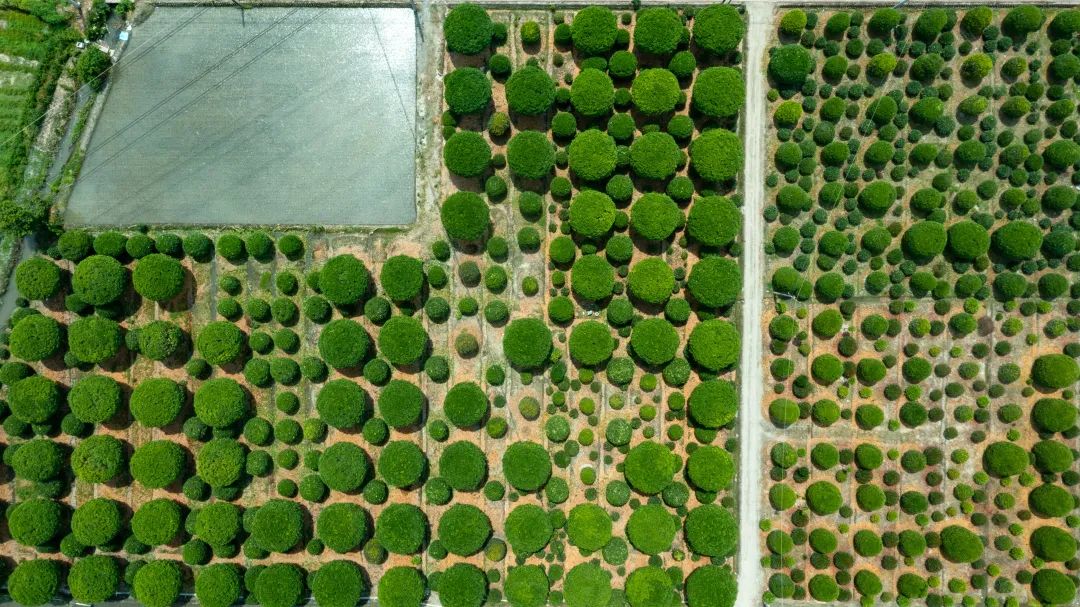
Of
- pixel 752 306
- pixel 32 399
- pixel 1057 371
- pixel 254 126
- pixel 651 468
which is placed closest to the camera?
pixel 32 399

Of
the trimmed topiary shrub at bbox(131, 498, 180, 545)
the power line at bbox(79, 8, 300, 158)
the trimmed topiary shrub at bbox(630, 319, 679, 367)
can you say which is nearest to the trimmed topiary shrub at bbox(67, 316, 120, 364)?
the trimmed topiary shrub at bbox(131, 498, 180, 545)

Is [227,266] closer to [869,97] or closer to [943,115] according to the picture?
[869,97]

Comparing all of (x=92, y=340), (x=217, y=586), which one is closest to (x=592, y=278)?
(x=217, y=586)

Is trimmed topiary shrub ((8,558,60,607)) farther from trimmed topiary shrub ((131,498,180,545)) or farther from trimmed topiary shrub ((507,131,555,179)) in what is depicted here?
trimmed topiary shrub ((507,131,555,179))

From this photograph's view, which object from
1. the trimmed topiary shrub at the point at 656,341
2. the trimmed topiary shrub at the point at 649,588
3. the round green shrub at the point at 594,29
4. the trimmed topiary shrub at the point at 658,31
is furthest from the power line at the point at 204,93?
the trimmed topiary shrub at the point at 649,588

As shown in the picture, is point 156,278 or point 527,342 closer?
point 527,342

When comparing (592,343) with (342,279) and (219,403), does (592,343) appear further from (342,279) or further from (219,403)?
(219,403)
